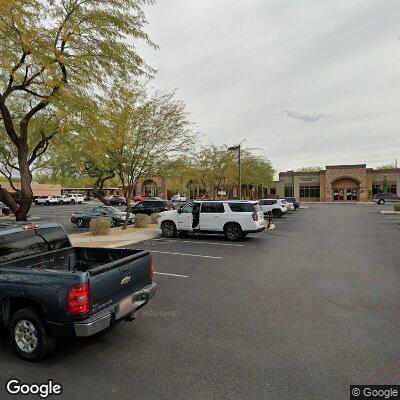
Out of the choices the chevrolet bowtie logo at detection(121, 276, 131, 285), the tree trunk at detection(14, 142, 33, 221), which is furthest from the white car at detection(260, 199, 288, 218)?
the chevrolet bowtie logo at detection(121, 276, 131, 285)

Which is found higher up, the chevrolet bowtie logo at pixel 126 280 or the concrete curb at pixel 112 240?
the chevrolet bowtie logo at pixel 126 280

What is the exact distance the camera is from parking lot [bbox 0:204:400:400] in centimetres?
379

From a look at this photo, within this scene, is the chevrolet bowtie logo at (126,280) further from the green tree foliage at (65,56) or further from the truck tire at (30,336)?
the green tree foliage at (65,56)

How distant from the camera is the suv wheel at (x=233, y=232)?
15.2 meters

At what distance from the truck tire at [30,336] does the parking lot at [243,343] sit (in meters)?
0.17

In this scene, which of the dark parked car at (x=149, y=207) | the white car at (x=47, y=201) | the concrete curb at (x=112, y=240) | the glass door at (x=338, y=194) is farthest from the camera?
the glass door at (x=338, y=194)

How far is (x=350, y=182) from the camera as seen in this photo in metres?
62.7

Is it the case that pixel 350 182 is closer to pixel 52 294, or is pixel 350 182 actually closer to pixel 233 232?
pixel 233 232

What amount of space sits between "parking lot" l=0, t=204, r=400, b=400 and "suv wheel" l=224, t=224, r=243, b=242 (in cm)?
583

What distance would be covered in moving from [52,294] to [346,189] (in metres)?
66.2

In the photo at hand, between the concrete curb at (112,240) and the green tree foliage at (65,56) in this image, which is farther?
the concrete curb at (112,240)

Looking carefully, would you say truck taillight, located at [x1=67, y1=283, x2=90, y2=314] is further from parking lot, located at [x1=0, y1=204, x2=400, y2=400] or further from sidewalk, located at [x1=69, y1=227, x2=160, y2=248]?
sidewalk, located at [x1=69, y1=227, x2=160, y2=248]

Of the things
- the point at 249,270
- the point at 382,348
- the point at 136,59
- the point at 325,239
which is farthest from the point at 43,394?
the point at 325,239

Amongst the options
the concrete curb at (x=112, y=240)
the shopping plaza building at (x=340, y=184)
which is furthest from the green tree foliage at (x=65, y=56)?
the shopping plaza building at (x=340, y=184)
